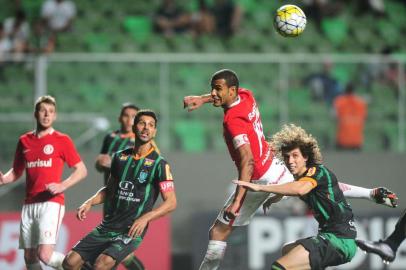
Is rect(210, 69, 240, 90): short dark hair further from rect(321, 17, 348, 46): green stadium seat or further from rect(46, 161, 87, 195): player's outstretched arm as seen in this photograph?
rect(321, 17, 348, 46): green stadium seat

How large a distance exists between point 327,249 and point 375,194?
1.17m

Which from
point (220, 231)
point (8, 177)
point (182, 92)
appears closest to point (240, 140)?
point (220, 231)

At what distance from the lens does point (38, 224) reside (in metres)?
9.86

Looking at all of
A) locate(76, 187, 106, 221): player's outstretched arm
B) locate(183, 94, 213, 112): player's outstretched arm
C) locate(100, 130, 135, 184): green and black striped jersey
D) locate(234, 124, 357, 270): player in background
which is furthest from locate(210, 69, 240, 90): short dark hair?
locate(100, 130, 135, 184): green and black striped jersey

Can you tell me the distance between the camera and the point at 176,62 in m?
14.4

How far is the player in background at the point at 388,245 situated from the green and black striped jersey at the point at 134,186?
2.01m

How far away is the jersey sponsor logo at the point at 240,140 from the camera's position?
8.94 metres

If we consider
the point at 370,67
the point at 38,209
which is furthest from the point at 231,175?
the point at 38,209

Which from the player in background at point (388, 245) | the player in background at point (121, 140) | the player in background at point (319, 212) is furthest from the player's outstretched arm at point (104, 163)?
the player in background at point (388, 245)

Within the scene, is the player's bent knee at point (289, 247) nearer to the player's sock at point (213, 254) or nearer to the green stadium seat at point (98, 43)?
the player's sock at point (213, 254)

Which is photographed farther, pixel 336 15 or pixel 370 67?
pixel 336 15

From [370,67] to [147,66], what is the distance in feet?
11.9

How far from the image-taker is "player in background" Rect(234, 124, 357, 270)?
8.30 metres

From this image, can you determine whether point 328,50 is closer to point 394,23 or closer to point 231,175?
point 394,23
